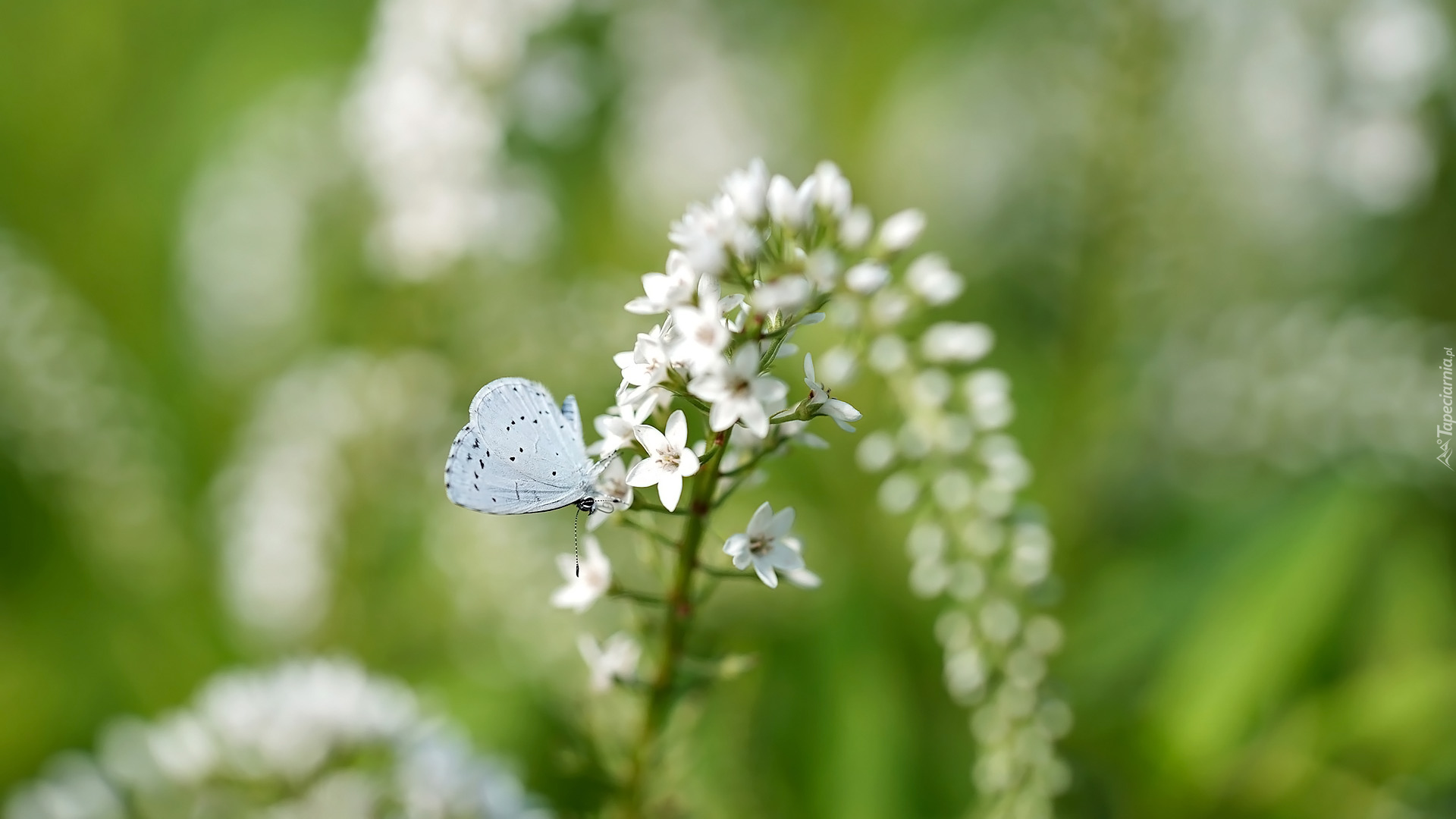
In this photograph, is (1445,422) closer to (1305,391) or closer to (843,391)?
(1305,391)

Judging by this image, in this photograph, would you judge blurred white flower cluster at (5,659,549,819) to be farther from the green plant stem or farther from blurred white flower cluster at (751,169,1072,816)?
blurred white flower cluster at (751,169,1072,816)

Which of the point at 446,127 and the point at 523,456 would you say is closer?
the point at 523,456

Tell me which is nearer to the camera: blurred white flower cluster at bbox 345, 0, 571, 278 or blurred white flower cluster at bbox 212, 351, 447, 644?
blurred white flower cluster at bbox 345, 0, 571, 278

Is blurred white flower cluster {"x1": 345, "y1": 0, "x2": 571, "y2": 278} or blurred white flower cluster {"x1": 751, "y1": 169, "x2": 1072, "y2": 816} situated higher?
blurred white flower cluster {"x1": 345, "y1": 0, "x2": 571, "y2": 278}

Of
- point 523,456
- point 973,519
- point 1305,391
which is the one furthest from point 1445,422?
point 523,456

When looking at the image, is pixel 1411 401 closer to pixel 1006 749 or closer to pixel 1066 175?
pixel 1066 175

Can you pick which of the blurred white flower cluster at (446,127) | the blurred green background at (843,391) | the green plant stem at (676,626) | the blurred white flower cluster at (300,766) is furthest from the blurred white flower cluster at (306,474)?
the green plant stem at (676,626)

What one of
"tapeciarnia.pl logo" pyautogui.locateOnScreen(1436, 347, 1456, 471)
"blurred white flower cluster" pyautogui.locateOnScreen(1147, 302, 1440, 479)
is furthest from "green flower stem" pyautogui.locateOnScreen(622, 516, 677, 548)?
"tapeciarnia.pl logo" pyautogui.locateOnScreen(1436, 347, 1456, 471)
